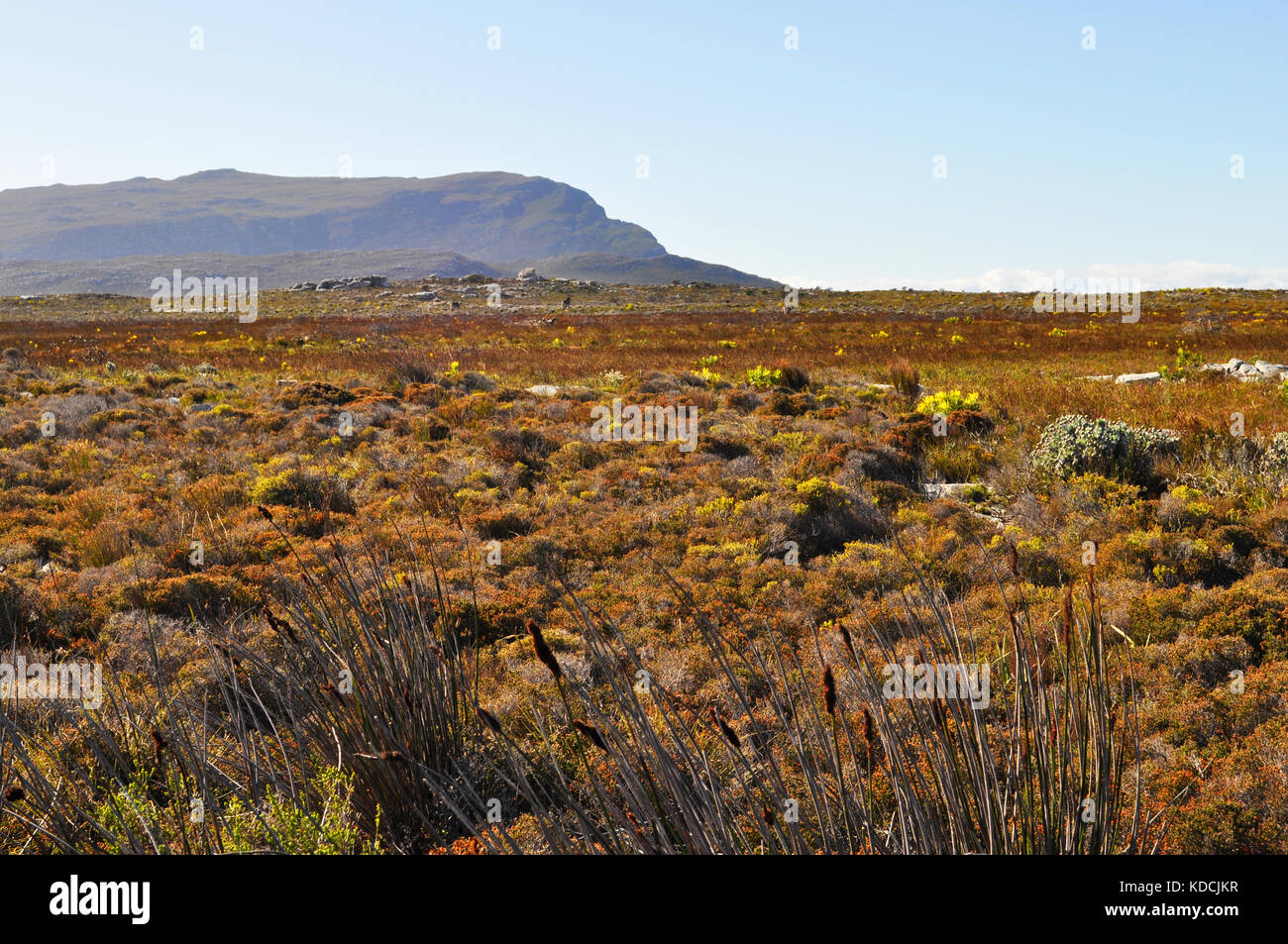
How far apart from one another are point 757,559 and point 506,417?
654 cm

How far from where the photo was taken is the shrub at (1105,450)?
8.25 meters

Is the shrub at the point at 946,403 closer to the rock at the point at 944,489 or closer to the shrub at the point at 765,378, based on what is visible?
the rock at the point at 944,489

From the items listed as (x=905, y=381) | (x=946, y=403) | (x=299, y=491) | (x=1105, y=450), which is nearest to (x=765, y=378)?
(x=905, y=381)

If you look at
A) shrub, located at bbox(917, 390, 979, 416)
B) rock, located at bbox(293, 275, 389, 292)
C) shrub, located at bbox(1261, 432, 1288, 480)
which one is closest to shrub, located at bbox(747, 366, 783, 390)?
shrub, located at bbox(917, 390, 979, 416)

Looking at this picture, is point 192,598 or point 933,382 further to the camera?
point 933,382

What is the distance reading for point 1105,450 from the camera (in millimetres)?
8289

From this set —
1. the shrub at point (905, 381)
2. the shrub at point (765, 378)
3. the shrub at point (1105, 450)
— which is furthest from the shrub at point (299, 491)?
the shrub at point (905, 381)

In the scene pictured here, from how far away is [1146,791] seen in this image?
320cm

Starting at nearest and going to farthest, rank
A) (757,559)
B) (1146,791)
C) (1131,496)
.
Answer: (1146,791) < (757,559) < (1131,496)

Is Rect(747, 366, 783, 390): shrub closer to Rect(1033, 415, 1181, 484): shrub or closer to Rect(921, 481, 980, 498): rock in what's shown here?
Rect(921, 481, 980, 498): rock
